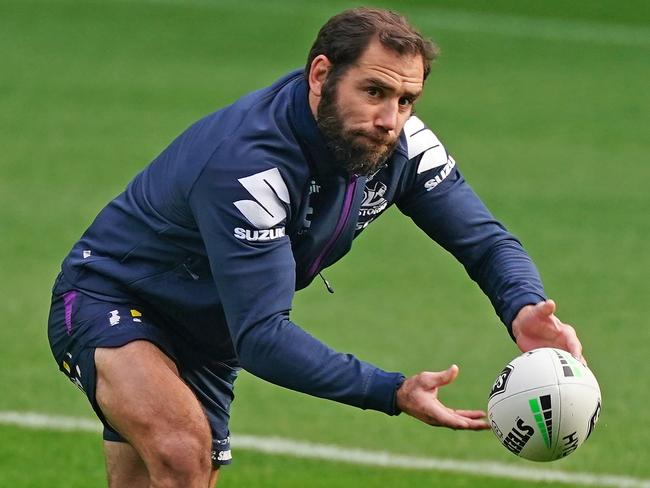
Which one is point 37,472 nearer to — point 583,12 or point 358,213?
point 358,213

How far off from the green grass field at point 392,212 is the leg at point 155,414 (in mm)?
2681

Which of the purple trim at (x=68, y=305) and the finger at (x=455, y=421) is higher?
the finger at (x=455, y=421)

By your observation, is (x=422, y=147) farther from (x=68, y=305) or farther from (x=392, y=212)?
(x=392, y=212)

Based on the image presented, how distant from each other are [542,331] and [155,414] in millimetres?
1754

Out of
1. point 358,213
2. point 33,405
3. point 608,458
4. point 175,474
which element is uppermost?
point 358,213

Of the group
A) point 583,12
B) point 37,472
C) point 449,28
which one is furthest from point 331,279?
point 583,12

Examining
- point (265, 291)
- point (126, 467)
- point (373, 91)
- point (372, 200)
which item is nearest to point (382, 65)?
point (373, 91)

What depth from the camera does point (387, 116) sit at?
6.24 meters

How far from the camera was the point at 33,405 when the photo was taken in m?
10.7

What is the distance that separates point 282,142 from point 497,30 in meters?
21.2

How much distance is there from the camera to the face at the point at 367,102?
6199 mm

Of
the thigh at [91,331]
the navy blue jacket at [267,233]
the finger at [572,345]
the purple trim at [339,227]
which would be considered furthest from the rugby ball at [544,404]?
the thigh at [91,331]

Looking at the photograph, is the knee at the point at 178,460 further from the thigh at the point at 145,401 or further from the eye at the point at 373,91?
the eye at the point at 373,91

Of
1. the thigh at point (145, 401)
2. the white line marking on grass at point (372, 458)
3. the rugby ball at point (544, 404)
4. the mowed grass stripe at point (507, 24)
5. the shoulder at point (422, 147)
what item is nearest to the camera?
the rugby ball at point (544, 404)
